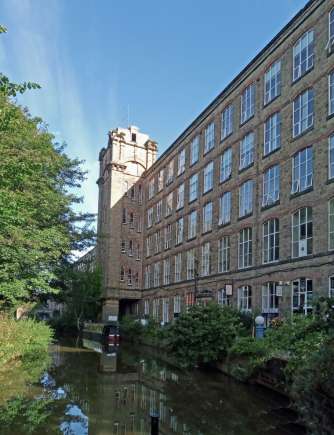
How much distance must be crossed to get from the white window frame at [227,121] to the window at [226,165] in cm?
150

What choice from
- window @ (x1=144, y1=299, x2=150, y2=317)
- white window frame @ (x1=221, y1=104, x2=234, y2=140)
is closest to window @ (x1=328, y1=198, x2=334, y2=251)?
white window frame @ (x1=221, y1=104, x2=234, y2=140)

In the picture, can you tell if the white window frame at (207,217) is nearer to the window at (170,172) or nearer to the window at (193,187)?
the window at (193,187)

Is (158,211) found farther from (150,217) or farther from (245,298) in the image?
(245,298)

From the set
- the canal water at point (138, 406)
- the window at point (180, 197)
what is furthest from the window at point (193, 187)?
the canal water at point (138, 406)

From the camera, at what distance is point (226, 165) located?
36.2 meters

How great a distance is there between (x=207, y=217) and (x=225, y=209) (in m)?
3.77

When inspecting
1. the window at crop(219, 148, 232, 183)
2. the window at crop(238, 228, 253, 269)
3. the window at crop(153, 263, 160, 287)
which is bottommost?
the window at crop(153, 263, 160, 287)

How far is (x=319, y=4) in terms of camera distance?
86.9 ft

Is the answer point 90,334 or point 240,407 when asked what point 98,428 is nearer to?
point 240,407

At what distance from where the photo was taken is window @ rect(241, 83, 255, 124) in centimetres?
3325

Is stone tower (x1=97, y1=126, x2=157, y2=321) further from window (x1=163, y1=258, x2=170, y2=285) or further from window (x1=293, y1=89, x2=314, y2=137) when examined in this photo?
window (x1=293, y1=89, x2=314, y2=137)

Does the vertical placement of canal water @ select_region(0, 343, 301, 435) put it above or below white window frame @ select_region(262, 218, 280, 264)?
below

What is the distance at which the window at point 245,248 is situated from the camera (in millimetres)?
31516

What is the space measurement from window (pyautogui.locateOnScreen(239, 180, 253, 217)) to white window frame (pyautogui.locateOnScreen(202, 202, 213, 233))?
5.46 metres
